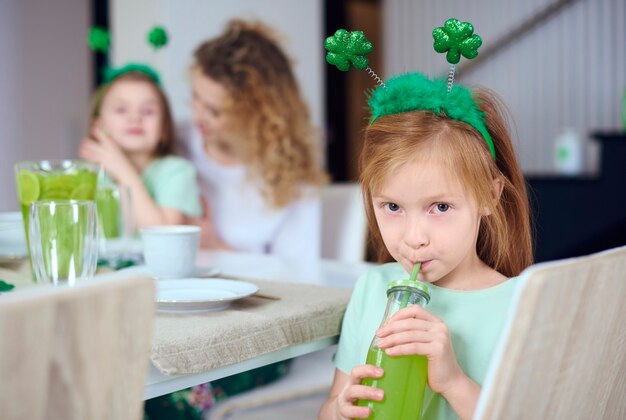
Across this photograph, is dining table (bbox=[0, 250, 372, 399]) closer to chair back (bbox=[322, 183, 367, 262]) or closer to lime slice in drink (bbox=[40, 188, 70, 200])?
lime slice in drink (bbox=[40, 188, 70, 200])

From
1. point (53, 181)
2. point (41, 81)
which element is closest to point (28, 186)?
point (53, 181)

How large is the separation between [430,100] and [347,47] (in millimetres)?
134

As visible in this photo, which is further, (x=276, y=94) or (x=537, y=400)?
(x=276, y=94)

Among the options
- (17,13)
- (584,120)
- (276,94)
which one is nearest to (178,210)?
(276,94)

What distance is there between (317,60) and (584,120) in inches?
59.8

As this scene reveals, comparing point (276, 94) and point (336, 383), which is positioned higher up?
point (276, 94)

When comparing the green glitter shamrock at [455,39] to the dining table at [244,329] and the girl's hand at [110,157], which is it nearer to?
the dining table at [244,329]

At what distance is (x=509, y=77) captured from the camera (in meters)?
4.41

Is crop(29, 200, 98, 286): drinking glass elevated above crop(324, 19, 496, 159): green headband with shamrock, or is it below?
below

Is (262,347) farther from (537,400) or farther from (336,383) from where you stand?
(537,400)

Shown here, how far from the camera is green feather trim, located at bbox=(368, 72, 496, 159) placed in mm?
1016

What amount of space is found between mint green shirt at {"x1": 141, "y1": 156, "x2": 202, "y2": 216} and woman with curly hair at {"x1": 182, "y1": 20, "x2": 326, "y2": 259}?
0.08 metres

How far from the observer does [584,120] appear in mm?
4145

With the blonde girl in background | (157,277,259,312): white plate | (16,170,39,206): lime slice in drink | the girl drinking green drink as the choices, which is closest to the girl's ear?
the girl drinking green drink
